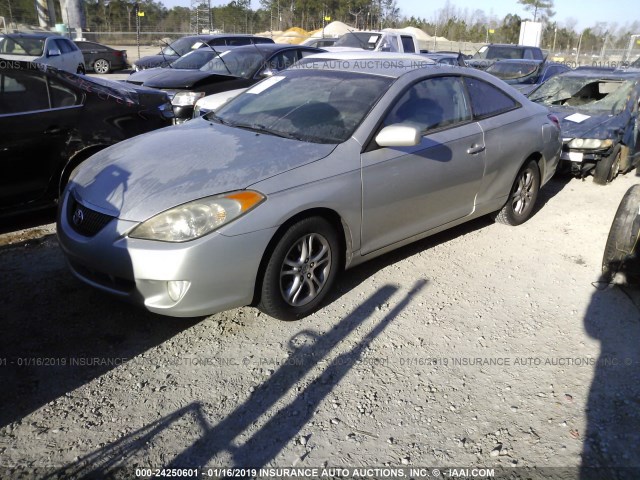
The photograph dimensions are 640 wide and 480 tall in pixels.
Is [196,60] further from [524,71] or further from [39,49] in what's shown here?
[524,71]

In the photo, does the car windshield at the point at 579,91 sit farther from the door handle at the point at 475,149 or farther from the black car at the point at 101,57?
the black car at the point at 101,57

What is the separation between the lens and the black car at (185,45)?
13.4 metres

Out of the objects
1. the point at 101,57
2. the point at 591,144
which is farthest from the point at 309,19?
the point at 591,144

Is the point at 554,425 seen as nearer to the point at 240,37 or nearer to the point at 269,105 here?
the point at 269,105

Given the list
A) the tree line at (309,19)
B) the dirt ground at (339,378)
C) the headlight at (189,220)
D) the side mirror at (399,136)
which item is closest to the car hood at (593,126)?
the dirt ground at (339,378)

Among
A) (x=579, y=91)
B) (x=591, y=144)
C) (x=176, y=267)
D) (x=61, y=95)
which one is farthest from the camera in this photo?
(x=579, y=91)

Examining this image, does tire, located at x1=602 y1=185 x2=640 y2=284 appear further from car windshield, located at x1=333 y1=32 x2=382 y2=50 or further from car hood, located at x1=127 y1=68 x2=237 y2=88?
car windshield, located at x1=333 y1=32 x2=382 y2=50

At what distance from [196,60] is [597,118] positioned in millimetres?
6924

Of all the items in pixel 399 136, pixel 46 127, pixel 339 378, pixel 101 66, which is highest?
pixel 399 136

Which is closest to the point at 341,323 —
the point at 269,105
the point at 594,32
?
the point at 269,105

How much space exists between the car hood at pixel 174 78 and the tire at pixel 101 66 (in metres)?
14.9

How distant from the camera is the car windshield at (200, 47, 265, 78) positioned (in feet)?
29.6

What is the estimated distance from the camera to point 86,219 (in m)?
3.39

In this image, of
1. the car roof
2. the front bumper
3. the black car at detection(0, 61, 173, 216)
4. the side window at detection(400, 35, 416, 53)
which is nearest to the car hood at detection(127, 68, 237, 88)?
the car roof
